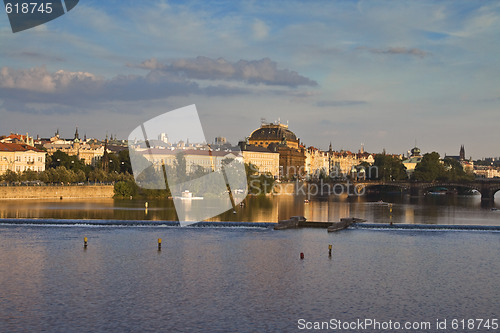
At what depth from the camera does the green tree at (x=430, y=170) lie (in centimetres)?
17862

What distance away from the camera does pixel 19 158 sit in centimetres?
12762

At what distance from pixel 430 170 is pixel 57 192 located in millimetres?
109614

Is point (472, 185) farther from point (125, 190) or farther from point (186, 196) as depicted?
point (125, 190)

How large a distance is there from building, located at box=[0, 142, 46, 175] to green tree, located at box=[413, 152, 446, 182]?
311 ft

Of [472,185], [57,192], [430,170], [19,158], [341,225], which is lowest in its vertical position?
[341,225]

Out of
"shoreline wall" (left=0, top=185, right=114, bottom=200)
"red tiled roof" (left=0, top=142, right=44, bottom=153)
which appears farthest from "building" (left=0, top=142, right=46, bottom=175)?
"shoreline wall" (left=0, top=185, right=114, bottom=200)

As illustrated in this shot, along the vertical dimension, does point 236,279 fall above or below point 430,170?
below

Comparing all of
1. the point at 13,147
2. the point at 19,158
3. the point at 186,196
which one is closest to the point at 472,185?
the point at 186,196

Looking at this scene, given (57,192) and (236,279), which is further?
(57,192)

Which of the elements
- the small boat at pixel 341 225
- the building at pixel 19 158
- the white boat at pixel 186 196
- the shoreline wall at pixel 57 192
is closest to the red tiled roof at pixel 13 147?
the building at pixel 19 158

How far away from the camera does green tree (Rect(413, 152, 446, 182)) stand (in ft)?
586

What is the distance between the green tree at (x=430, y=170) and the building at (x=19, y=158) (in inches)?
3732

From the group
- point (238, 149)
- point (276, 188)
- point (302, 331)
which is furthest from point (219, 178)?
point (302, 331)

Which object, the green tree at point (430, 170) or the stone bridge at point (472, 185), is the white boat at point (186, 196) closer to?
the stone bridge at point (472, 185)
